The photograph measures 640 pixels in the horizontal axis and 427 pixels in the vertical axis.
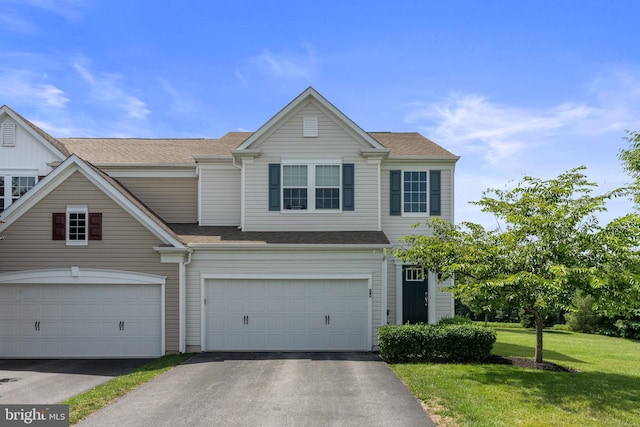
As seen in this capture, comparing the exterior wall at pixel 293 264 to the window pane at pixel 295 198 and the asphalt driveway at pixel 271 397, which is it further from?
the asphalt driveway at pixel 271 397

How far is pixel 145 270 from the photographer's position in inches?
582

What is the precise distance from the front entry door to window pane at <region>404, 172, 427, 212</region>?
2233mm

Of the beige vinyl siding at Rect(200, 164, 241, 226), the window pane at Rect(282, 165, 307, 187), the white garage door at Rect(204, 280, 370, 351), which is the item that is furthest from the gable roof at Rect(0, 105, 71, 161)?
the window pane at Rect(282, 165, 307, 187)

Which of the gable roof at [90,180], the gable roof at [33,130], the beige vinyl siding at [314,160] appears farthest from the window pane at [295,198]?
the gable roof at [33,130]

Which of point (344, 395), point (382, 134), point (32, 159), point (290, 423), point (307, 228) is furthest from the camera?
point (382, 134)

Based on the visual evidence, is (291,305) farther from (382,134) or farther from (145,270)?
(382,134)

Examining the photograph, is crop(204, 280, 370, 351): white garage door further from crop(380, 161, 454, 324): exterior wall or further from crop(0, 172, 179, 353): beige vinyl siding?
crop(380, 161, 454, 324): exterior wall

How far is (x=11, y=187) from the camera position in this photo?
17.9 metres

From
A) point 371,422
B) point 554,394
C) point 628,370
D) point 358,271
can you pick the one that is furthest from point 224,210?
point 628,370

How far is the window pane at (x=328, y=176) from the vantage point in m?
16.7

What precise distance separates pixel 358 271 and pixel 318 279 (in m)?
1.34

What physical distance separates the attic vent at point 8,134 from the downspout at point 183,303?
29.9ft

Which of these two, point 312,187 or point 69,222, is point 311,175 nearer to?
point 312,187

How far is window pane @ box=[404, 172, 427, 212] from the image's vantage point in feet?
57.3
